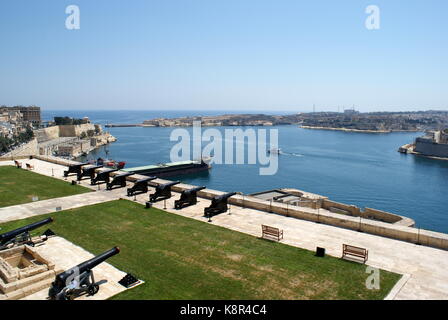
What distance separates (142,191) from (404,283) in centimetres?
1471

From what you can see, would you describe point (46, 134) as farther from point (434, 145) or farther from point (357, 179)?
point (434, 145)

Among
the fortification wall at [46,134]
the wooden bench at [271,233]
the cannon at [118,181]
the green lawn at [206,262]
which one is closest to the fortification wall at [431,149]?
the cannon at [118,181]

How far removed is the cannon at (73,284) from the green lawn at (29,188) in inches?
464

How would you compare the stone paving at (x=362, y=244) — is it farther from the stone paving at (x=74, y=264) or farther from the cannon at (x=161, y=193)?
the stone paving at (x=74, y=264)

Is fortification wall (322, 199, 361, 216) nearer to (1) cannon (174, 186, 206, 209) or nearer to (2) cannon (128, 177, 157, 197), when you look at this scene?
(1) cannon (174, 186, 206, 209)

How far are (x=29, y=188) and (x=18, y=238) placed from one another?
10738 millimetres

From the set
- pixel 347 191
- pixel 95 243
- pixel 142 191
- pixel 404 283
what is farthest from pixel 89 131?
pixel 404 283

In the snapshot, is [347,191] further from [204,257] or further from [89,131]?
[89,131]

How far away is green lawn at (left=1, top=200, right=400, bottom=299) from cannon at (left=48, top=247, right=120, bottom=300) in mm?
870

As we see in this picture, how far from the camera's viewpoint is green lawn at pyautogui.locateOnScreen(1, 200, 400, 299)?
9.31 meters

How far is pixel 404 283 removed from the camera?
962 cm

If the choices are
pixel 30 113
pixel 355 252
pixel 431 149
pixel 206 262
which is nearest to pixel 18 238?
pixel 206 262

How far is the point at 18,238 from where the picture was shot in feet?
41.1
